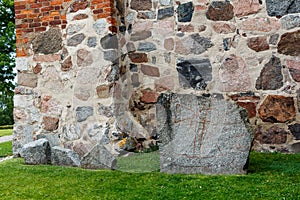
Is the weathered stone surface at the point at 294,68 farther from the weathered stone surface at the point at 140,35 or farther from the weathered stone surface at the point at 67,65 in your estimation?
the weathered stone surface at the point at 67,65

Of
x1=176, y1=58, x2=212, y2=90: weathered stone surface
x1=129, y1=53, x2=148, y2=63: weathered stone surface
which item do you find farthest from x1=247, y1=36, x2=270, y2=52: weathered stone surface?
x1=129, y1=53, x2=148, y2=63: weathered stone surface

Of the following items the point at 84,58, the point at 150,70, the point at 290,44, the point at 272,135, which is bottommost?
the point at 272,135

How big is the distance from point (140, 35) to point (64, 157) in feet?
6.51

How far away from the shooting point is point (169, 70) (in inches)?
206

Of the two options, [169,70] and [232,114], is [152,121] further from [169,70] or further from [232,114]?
[232,114]

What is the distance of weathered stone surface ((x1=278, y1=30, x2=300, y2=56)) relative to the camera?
15.2 feet

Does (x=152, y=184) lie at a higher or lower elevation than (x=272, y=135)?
lower

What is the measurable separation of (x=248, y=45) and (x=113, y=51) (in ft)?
5.52

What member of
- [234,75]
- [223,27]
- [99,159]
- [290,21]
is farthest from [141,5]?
[99,159]

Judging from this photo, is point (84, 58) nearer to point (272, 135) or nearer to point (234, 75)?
point (234, 75)

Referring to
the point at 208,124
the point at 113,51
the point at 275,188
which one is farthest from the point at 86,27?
the point at 275,188

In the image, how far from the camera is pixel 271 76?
4.73m

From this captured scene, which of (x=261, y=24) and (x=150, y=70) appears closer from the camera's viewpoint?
(x=261, y=24)

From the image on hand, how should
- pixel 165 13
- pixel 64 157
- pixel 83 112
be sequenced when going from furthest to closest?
pixel 165 13 < pixel 83 112 < pixel 64 157
